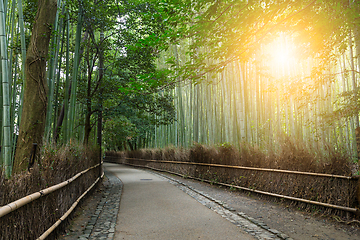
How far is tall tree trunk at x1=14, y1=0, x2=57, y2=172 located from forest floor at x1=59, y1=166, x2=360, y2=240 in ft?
4.19

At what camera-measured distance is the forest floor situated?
3104mm

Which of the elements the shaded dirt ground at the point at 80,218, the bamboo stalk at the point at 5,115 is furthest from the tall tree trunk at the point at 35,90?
the shaded dirt ground at the point at 80,218

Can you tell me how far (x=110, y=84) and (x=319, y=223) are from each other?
24.9ft

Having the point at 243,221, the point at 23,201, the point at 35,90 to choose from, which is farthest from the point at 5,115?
the point at 243,221

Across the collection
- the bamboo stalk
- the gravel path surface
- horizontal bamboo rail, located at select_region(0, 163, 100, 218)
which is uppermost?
the bamboo stalk

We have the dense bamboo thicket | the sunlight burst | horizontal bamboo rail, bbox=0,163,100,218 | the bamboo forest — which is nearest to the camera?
horizontal bamboo rail, bbox=0,163,100,218

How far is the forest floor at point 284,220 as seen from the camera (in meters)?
3.10

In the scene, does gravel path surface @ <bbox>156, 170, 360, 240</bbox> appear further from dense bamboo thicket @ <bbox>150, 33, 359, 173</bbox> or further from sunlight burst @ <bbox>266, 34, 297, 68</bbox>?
sunlight burst @ <bbox>266, 34, 297, 68</bbox>

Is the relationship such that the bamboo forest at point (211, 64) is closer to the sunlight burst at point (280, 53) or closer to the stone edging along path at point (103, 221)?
the sunlight burst at point (280, 53)

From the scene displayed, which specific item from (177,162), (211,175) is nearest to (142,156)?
(177,162)

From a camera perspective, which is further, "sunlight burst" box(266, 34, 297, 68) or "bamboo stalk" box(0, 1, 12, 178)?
"sunlight burst" box(266, 34, 297, 68)

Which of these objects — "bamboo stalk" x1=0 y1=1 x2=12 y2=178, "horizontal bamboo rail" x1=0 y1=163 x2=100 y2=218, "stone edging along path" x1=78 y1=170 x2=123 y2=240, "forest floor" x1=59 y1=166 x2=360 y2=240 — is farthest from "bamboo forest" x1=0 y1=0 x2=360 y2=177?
"stone edging along path" x1=78 y1=170 x2=123 y2=240

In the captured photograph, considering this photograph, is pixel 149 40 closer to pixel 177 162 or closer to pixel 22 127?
pixel 22 127

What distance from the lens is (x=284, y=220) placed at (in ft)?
12.2
